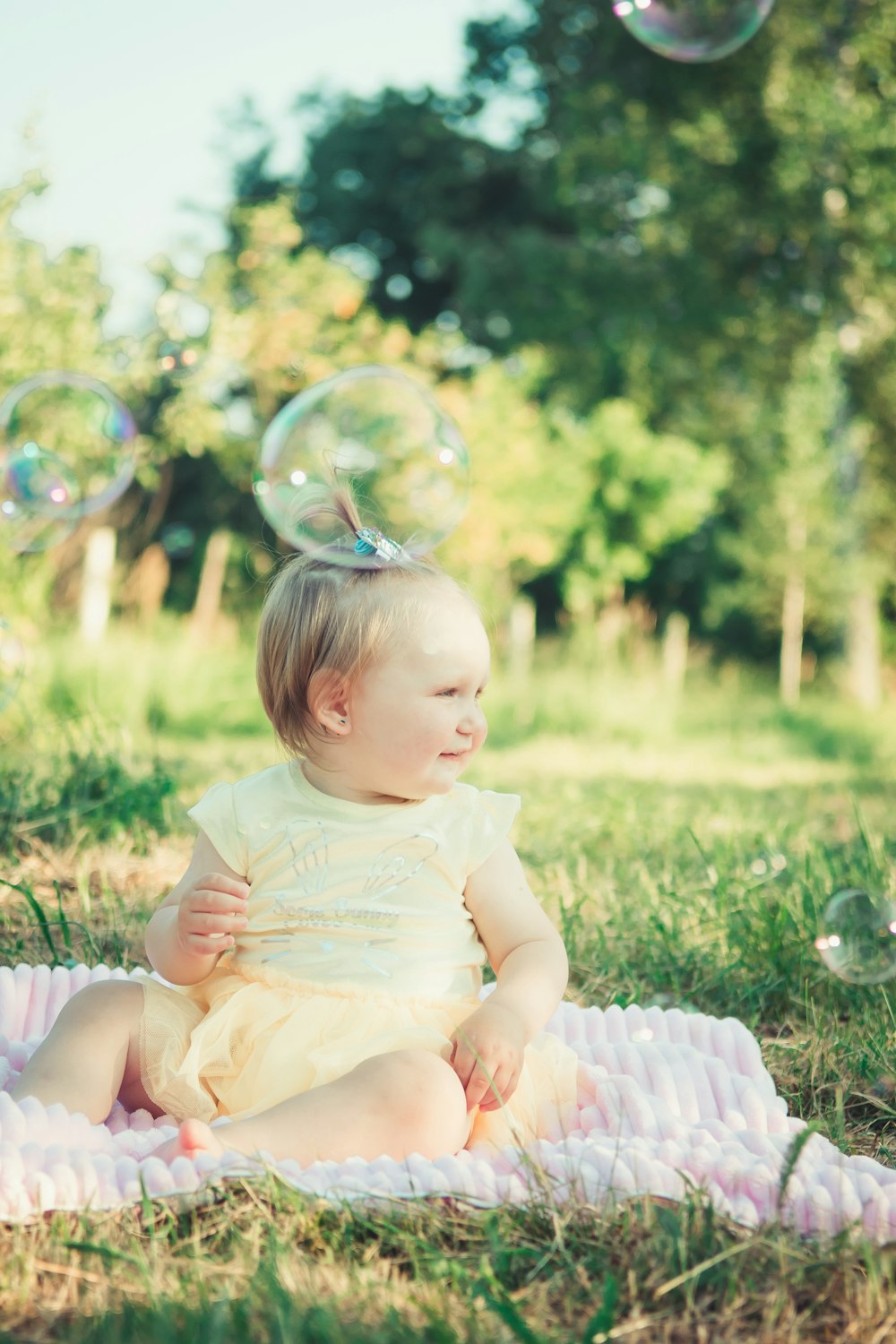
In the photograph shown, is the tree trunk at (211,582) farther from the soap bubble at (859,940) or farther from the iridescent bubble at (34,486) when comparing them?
the soap bubble at (859,940)

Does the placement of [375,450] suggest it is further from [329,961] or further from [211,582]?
[211,582]

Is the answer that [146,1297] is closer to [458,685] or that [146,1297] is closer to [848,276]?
[458,685]

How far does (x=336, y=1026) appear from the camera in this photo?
4.98 feet

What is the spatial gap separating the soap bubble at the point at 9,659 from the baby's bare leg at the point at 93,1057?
1844 millimetres

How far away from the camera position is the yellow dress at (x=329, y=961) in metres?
1.50

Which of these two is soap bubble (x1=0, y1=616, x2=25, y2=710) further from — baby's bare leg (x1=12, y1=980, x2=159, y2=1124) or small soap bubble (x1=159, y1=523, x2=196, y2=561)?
small soap bubble (x1=159, y1=523, x2=196, y2=561)

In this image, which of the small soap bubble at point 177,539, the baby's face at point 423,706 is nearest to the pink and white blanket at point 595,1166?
the baby's face at point 423,706

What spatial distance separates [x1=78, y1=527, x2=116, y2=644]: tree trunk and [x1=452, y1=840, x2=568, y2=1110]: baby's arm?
8205 millimetres

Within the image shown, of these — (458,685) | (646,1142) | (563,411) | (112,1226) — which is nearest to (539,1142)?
(646,1142)

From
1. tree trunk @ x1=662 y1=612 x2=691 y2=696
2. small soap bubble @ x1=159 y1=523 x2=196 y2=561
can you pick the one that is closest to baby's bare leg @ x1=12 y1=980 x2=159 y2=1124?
tree trunk @ x1=662 y1=612 x2=691 y2=696

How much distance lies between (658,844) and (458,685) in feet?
5.65

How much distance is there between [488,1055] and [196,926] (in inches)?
15.1

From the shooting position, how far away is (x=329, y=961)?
158 centimetres

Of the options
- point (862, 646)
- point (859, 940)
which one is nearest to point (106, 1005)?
point (859, 940)
